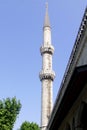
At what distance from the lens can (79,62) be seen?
10219 mm

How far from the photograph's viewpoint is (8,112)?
33031 mm

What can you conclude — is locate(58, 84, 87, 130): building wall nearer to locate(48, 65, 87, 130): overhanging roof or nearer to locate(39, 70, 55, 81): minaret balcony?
locate(48, 65, 87, 130): overhanging roof

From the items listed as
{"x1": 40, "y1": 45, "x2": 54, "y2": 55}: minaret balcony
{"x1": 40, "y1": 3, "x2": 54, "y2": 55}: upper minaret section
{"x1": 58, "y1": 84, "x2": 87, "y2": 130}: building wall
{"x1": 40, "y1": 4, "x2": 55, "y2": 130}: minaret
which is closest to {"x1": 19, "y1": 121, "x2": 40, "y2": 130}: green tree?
{"x1": 40, "y1": 4, "x2": 55, "y2": 130}: minaret

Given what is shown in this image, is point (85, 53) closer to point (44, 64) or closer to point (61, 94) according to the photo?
point (61, 94)

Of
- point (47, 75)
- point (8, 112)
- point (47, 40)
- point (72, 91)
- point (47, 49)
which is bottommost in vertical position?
point (72, 91)

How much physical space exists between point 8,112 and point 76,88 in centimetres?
2339

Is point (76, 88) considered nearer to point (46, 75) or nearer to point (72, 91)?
point (72, 91)

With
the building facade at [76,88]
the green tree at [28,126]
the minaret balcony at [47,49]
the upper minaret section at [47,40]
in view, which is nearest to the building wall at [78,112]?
the building facade at [76,88]

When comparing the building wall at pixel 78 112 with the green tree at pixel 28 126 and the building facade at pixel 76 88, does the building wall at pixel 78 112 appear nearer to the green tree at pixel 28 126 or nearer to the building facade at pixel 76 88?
the building facade at pixel 76 88

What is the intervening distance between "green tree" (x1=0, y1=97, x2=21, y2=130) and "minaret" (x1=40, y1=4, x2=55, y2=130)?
1519 centimetres

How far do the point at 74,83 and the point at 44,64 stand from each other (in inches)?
1718

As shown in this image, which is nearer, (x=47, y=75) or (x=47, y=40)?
(x=47, y=75)

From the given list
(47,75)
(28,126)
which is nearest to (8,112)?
(28,126)

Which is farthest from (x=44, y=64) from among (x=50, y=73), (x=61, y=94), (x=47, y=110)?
(x=61, y=94)
